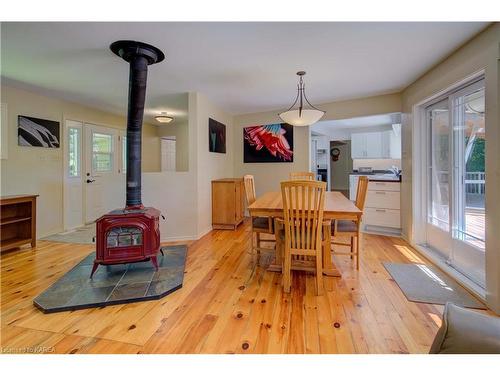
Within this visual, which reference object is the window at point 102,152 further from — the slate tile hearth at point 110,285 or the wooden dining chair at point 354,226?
the wooden dining chair at point 354,226

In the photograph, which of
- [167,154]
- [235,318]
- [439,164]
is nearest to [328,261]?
[235,318]

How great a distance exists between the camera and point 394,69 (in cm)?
294

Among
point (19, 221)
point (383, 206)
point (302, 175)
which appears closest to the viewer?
point (19, 221)

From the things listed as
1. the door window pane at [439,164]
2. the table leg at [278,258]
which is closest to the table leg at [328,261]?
the table leg at [278,258]

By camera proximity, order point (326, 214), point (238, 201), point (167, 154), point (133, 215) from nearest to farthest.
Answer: point (326, 214) → point (133, 215) → point (238, 201) → point (167, 154)

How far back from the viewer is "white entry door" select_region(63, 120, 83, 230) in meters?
4.37

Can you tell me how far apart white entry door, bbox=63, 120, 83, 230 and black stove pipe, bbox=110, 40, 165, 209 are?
107 inches

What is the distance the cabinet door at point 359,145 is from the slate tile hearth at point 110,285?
5348 millimetres

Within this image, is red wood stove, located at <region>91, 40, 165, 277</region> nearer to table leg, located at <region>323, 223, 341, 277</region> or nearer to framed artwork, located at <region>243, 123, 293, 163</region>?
table leg, located at <region>323, 223, 341, 277</region>

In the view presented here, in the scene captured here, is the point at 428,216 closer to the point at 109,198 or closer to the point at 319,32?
the point at 319,32

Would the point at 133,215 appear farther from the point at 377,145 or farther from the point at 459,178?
the point at 377,145

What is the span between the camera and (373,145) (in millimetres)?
6215

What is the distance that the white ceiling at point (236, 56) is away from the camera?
6.81ft

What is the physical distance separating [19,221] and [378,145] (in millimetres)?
7044
